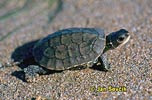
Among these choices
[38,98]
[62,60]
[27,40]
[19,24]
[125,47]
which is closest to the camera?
[38,98]

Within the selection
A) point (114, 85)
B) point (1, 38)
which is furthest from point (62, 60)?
point (1, 38)

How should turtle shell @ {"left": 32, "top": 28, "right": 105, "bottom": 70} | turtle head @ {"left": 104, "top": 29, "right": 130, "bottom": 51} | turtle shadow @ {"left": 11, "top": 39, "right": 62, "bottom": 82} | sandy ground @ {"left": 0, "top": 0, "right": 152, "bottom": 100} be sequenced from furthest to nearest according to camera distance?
1. turtle shadow @ {"left": 11, "top": 39, "right": 62, "bottom": 82}
2. turtle head @ {"left": 104, "top": 29, "right": 130, "bottom": 51}
3. turtle shell @ {"left": 32, "top": 28, "right": 105, "bottom": 70}
4. sandy ground @ {"left": 0, "top": 0, "right": 152, "bottom": 100}

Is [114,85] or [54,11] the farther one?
[54,11]

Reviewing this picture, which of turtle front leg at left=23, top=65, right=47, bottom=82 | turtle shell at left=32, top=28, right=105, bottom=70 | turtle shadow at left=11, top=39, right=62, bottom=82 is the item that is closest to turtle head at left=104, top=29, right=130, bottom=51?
turtle shell at left=32, top=28, right=105, bottom=70

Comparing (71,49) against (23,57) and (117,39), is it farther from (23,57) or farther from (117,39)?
(23,57)

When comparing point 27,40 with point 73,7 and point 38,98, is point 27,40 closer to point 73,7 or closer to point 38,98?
point 73,7

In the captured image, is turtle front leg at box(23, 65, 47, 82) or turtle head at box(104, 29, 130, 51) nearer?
turtle front leg at box(23, 65, 47, 82)

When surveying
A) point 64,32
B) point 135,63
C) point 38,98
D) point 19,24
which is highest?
point 19,24

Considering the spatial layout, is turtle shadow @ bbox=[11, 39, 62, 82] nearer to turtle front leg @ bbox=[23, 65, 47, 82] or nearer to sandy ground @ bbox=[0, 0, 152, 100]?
sandy ground @ bbox=[0, 0, 152, 100]

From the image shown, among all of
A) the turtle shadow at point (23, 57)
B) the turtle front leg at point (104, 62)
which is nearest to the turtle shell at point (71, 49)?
the turtle front leg at point (104, 62)
